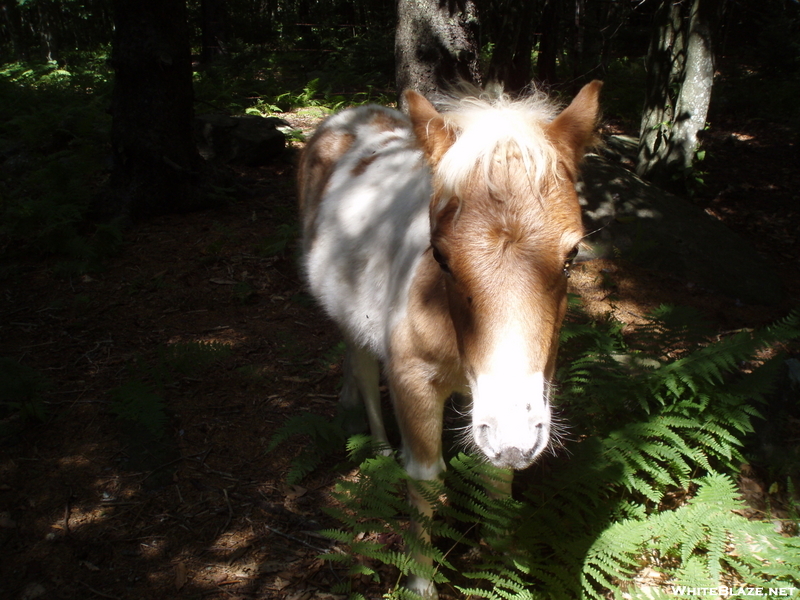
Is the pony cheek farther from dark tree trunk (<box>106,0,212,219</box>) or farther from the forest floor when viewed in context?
dark tree trunk (<box>106,0,212,219</box>)

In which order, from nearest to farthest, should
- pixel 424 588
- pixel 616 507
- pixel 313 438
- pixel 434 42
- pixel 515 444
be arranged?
pixel 515 444
pixel 424 588
pixel 616 507
pixel 313 438
pixel 434 42

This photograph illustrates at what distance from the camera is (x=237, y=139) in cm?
834

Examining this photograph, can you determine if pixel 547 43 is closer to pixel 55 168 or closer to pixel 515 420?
pixel 55 168

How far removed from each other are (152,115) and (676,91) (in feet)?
22.8

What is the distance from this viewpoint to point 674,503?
3.05 meters

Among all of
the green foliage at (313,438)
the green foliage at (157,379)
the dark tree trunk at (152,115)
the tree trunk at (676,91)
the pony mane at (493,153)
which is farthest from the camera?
the tree trunk at (676,91)

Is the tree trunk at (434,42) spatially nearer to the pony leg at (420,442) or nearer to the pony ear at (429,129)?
the pony ear at (429,129)

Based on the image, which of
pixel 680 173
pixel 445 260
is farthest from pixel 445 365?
pixel 680 173

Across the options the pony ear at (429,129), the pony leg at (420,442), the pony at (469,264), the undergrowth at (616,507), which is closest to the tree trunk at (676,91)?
the undergrowth at (616,507)

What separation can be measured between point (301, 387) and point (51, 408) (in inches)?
73.0

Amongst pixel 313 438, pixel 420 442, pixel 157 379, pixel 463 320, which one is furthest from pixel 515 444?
pixel 157 379

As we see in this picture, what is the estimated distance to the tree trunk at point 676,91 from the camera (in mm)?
6805

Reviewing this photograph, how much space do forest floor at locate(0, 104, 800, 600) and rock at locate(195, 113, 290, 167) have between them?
4.04 feet

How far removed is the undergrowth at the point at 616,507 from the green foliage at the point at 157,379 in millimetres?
1595
